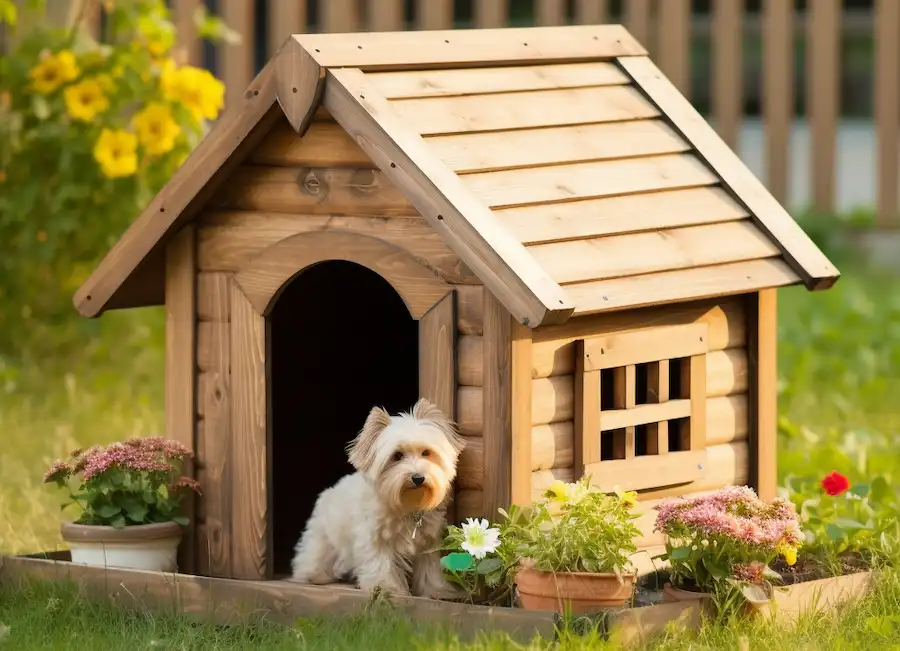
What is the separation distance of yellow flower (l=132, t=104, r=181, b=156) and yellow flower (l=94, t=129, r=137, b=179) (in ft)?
0.39

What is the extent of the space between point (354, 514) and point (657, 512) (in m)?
0.99

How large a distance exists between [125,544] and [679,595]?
1760 mm

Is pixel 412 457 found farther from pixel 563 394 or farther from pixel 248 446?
pixel 248 446

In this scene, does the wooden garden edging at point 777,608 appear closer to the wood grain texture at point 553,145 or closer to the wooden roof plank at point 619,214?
the wooden roof plank at point 619,214

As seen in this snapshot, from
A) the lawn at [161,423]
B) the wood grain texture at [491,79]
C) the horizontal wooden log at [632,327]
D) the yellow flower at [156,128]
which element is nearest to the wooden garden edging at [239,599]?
the lawn at [161,423]

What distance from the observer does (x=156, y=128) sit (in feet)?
28.1

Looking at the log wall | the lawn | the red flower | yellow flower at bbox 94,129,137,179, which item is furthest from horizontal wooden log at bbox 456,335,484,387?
yellow flower at bbox 94,129,137,179

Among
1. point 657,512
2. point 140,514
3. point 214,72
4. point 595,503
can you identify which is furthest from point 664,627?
point 214,72

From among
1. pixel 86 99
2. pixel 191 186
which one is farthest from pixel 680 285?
pixel 86 99

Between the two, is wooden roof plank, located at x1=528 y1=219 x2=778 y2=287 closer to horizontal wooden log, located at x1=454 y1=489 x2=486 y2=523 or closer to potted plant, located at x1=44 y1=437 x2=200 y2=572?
horizontal wooden log, located at x1=454 y1=489 x2=486 y2=523

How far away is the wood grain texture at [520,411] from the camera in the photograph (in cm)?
484

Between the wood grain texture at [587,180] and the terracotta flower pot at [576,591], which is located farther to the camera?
the wood grain texture at [587,180]

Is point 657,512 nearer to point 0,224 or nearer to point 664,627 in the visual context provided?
point 664,627

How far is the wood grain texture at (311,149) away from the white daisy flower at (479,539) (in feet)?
3.86
